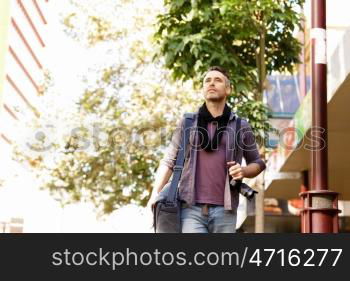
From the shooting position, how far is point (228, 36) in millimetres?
12594

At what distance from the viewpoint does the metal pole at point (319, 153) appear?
733cm

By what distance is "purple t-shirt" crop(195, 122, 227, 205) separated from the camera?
451cm

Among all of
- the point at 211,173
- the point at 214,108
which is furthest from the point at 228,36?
the point at 211,173

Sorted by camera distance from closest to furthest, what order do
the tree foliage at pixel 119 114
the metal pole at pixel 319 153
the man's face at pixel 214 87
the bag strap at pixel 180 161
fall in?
the bag strap at pixel 180 161
the man's face at pixel 214 87
the metal pole at pixel 319 153
the tree foliage at pixel 119 114

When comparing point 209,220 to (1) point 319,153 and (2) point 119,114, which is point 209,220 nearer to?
(1) point 319,153

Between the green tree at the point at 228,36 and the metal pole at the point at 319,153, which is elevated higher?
the green tree at the point at 228,36

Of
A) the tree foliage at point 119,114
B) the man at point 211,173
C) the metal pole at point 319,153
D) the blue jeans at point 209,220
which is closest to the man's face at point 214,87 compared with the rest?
the man at point 211,173

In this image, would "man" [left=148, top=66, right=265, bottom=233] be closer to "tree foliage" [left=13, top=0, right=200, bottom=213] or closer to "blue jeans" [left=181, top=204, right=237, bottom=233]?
"blue jeans" [left=181, top=204, right=237, bottom=233]

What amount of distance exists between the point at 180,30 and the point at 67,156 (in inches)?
454

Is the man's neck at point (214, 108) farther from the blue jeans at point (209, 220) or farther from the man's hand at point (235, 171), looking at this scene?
the blue jeans at point (209, 220)

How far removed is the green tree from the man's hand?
727cm

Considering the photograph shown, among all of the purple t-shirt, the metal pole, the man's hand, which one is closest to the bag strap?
the purple t-shirt

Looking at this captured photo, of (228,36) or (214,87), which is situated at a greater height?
(228,36)

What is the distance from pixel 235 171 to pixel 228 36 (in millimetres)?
8419
